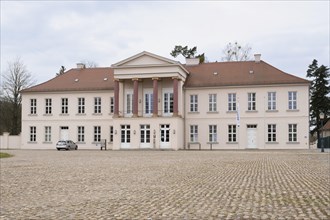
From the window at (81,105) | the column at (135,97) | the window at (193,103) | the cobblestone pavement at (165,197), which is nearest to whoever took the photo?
the cobblestone pavement at (165,197)

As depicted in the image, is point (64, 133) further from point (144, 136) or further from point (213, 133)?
point (213, 133)

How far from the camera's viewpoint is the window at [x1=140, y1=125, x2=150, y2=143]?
47.2 m

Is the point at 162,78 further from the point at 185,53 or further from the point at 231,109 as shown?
the point at 185,53

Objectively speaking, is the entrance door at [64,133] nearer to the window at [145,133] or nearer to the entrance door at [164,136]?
the window at [145,133]

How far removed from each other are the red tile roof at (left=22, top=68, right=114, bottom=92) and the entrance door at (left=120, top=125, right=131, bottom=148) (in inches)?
230

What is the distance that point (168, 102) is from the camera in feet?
161

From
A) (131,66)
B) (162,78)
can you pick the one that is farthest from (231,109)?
(131,66)

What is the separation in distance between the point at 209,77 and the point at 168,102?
5.44 meters

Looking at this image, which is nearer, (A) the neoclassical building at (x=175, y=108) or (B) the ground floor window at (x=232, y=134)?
(A) the neoclassical building at (x=175, y=108)

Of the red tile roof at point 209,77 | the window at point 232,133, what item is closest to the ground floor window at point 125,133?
the red tile roof at point 209,77

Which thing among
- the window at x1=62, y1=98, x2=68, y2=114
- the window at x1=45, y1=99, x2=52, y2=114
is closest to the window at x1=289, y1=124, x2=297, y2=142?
the window at x1=62, y1=98, x2=68, y2=114

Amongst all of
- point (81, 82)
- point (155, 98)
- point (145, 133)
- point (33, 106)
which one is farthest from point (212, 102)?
point (33, 106)

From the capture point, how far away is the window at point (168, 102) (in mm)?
49000

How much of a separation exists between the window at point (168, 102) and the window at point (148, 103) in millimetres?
1417
